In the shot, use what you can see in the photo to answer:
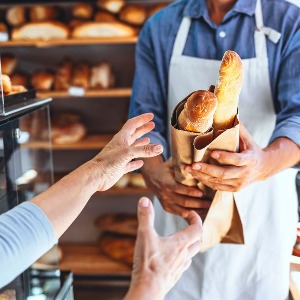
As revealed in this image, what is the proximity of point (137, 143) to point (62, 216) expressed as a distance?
0.27 meters

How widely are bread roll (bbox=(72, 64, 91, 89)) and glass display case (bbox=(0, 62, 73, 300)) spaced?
146 centimetres

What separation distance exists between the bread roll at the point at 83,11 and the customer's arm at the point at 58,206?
2036 millimetres

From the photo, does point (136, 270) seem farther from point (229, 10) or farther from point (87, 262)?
point (87, 262)

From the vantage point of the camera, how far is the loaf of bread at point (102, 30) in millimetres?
2861

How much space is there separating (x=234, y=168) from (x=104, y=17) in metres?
2.03

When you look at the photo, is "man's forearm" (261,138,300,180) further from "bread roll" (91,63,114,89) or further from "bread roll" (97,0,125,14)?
"bread roll" (97,0,125,14)

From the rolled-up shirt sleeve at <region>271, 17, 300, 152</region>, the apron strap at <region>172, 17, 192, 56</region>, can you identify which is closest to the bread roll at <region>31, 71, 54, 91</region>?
the apron strap at <region>172, 17, 192, 56</region>

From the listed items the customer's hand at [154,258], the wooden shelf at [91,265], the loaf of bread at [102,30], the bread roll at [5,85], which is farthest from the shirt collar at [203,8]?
the wooden shelf at [91,265]

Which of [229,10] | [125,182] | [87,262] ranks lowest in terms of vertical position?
[87,262]

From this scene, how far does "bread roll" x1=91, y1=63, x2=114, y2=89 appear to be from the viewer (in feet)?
9.68

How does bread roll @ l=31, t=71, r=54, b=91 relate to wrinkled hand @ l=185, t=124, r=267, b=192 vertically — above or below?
below

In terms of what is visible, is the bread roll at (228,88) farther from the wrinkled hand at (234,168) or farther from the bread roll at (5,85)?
the bread roll at (5,85)

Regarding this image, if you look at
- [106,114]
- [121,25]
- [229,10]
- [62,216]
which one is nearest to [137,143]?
[62,216]

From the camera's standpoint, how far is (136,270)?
0.75 meters
